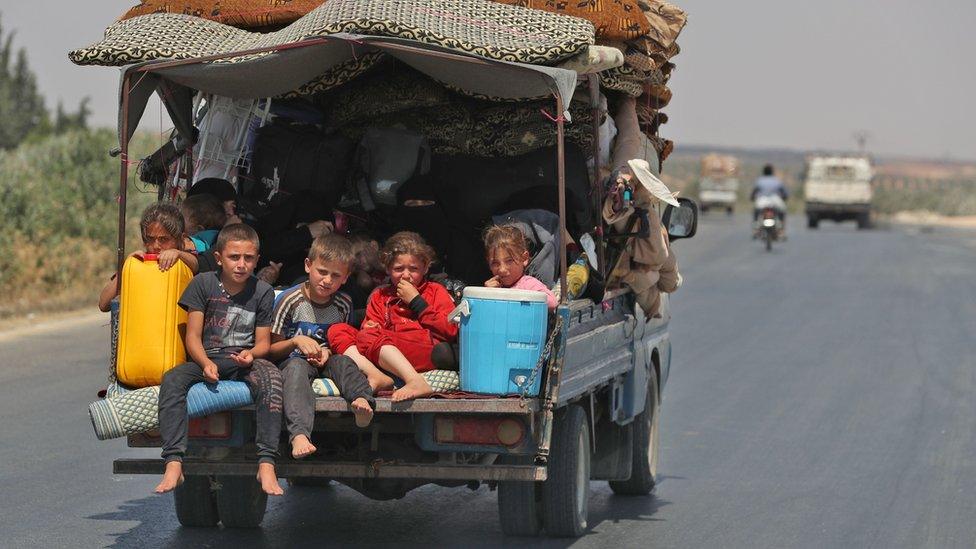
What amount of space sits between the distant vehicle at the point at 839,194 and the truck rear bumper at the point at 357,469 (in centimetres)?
5126

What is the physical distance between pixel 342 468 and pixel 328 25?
1.90m

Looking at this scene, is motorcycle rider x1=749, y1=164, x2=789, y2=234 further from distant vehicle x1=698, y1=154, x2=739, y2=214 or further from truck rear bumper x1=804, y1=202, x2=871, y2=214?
distant vehicle x1=698, y1=154, x2=739, y2=214

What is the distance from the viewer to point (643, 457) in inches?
405

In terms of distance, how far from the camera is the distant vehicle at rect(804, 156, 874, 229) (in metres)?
57.6

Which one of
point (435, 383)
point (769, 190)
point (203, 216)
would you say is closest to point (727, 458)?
point (203, 216)

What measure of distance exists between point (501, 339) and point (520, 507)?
1366mm

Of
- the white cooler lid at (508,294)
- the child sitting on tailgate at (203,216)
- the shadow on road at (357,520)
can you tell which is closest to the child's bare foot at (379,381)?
the white cooler lid at (508,294)

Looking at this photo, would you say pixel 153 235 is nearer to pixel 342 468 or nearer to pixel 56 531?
pixel 342 468

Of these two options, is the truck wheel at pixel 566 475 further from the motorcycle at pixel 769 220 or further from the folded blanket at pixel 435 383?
the motorcycle at pixel 769 220

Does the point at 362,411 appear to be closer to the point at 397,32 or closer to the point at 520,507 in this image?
the point at 520,507

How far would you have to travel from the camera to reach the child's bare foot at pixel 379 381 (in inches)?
285

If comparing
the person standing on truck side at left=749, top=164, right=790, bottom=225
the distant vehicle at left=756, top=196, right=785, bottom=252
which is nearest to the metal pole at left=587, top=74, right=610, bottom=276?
the distant vehicle at left=756, top=196, right=785, bottom=252

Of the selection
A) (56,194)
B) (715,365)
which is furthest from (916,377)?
(56,194)

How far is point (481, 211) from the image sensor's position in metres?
9.26
